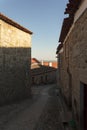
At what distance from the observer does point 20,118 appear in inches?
414

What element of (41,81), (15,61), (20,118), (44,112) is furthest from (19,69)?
(41,81)

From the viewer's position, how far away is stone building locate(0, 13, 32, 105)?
13.9 m

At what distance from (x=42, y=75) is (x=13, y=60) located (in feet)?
58.7

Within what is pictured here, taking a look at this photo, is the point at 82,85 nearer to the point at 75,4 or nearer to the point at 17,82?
the point at 75,4

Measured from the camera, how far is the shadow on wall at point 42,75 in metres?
31.7

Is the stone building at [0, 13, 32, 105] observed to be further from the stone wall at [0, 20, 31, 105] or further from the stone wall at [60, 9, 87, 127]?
the stone wall at [60, 9, 87, 127]

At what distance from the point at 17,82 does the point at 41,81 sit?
16741 millimetres

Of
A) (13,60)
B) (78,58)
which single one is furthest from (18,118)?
(13,60)

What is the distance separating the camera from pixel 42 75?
3312 cm

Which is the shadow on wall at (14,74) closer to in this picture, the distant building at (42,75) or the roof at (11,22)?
the roof at (11,22)

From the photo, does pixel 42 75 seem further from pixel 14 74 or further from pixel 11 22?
pixel 11 22

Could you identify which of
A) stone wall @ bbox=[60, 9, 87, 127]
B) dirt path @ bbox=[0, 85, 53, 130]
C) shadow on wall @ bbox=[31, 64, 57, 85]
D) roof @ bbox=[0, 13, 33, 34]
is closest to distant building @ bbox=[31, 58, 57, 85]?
shadow on wall @ bbox=[31, 64, 57, 85]

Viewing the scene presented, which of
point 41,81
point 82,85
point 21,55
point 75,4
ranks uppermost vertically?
point 75,4

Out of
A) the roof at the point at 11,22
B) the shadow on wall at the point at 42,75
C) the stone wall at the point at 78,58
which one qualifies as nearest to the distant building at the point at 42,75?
the shadow on wall at the point at 42,75
